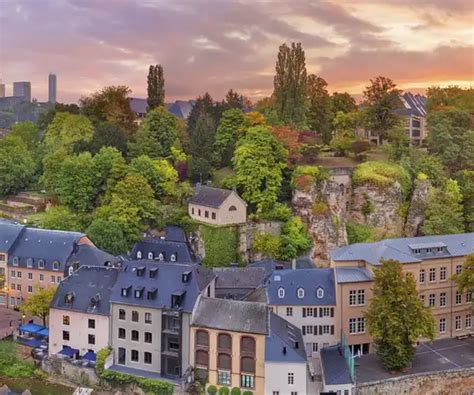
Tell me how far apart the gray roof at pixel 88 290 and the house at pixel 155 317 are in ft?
3.24

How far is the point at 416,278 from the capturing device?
41344 millimetres

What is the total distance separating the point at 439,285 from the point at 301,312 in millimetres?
9117

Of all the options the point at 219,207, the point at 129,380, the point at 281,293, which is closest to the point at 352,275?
the point at 281,293

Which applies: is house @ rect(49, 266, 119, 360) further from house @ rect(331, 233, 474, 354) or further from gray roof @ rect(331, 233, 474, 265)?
gray roof @ rect(331, 233, 474, 265)

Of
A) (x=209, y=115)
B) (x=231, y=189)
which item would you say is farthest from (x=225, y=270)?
(x=209, y=115)

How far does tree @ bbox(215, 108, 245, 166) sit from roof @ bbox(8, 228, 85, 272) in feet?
56.4

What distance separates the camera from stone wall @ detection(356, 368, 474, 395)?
3594 centimetres

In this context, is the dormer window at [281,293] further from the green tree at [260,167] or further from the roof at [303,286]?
the green tree at [260,167]

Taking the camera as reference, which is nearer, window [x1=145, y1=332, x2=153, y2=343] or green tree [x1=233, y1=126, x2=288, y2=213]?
window [x1=145, y1=332, x2=153, y2=343]

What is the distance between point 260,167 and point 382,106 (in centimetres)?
1838

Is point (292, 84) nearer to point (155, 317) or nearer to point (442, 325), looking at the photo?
point (442, 325)

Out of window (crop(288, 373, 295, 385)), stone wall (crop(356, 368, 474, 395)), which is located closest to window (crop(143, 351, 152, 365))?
window (crop(288, 373, 295, 385))

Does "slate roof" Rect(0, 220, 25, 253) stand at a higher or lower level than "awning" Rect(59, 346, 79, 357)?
higher

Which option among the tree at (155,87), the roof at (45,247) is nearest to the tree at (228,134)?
the tree at (155,87)
